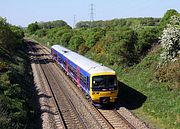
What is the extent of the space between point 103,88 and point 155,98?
13.0 feet

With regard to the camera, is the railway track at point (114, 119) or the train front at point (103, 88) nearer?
the railway track at point (114, 119)

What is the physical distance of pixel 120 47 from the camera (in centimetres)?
3719

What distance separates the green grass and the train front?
2191 millimetres

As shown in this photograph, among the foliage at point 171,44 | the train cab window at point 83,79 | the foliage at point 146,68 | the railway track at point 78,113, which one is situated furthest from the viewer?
the foliage at point 171,44

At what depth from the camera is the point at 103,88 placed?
2578cm

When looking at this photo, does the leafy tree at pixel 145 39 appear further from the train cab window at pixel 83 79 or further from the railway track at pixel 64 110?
the train cab window at pixel 83 79

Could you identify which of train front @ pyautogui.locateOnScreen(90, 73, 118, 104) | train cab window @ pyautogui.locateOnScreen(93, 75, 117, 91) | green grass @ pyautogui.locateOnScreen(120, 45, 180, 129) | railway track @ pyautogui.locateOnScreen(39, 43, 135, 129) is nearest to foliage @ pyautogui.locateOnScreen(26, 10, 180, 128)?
green grass @ pyautogui.locateOnScreen(120, 45, 180, 129)

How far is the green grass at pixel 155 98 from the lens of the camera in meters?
22.8

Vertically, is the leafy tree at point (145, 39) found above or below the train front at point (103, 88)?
above

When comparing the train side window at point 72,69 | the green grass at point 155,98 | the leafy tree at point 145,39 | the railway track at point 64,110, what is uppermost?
the leafy tree at point 145,39

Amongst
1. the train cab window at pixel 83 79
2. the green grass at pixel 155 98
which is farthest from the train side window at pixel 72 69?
the green grass at pixel 155 98

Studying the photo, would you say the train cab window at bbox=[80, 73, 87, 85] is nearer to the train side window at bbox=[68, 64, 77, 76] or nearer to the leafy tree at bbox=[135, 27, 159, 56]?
the train side window at bbox=[68, 64, 77, 76]

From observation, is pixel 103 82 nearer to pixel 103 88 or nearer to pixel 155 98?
pixel 103 88

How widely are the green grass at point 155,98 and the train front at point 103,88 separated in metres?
2.19
